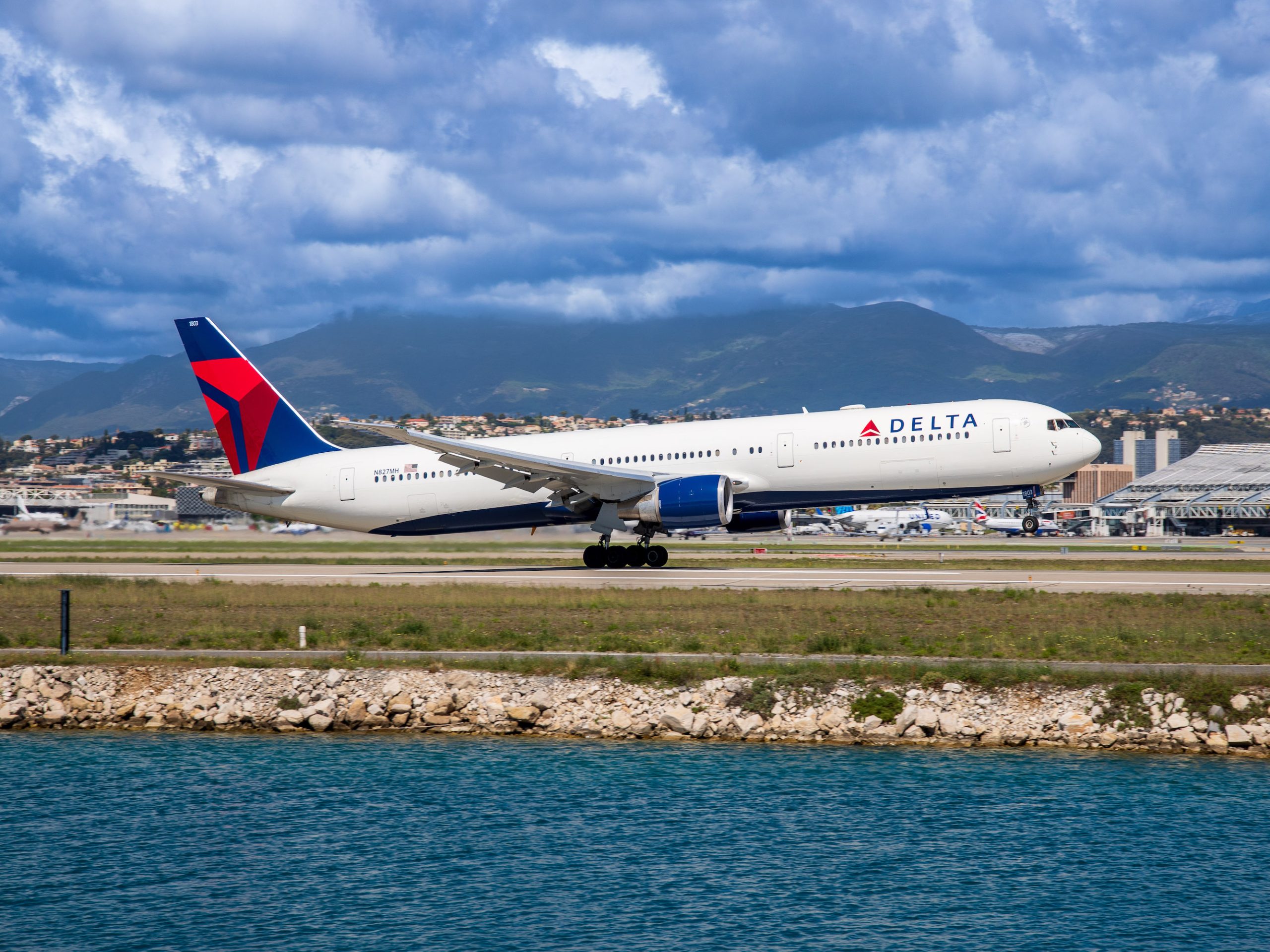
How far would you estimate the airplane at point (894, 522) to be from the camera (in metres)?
101

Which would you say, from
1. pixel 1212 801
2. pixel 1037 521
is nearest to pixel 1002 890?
pixel 1212 801

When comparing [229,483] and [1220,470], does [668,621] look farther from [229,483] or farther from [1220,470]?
[1220,470]

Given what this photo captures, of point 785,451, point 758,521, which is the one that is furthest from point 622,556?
point 785,451

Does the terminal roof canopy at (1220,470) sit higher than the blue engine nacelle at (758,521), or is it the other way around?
the terminal roof canopy at (1220,470)

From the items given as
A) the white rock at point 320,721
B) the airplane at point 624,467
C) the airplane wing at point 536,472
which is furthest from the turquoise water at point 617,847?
the airplane wing at point 536,472

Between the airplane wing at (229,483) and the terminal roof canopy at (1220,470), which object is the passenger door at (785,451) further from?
the terminal roof canopy at (1220,470)

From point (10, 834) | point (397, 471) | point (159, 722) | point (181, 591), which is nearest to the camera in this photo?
point (10, 834)

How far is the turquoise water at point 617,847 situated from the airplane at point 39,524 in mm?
60572

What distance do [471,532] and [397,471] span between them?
341 cm

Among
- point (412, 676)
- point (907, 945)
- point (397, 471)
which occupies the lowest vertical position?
point (907, 945)

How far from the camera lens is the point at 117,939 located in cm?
1212

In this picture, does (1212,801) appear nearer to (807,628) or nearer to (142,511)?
(807,628)

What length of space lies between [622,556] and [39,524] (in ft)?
163

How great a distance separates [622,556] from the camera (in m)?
41.3
